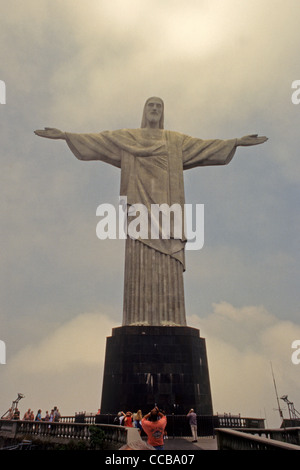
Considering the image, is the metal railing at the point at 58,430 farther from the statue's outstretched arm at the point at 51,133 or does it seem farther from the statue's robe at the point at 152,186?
the statue's outstretched arm at the point at 51,133

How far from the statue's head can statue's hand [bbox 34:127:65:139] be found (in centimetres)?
441

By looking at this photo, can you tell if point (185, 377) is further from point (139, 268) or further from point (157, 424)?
point (157, 424)

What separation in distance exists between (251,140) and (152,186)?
610 centimetres

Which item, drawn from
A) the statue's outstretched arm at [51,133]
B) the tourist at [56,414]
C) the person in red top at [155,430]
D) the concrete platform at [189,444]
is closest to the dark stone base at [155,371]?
the concrete platform at [189,444]

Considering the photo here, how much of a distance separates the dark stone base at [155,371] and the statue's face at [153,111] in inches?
417

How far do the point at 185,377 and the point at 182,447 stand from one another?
3.31m

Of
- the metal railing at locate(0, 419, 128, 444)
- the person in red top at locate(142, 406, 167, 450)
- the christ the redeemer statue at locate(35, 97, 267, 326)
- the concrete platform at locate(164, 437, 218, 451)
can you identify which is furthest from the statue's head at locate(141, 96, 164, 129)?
the person in red top at locate(142, 406, 167, 450)

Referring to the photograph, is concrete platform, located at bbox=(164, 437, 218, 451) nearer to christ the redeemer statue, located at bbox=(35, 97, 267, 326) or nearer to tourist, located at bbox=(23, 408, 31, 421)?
christ the redeemer statue, located at bbox=(35, 97, 267, 326)

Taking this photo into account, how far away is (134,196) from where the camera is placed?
1662cm

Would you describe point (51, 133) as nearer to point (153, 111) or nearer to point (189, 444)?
point (153, 111)

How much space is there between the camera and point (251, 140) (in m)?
18.5

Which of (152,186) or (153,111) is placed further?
(153,111)

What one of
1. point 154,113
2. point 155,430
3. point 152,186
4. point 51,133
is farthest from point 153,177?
point 155,430

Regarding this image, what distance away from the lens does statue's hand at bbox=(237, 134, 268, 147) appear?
1825cm
